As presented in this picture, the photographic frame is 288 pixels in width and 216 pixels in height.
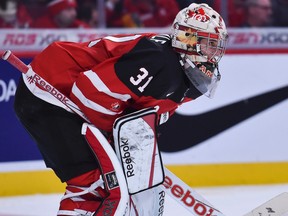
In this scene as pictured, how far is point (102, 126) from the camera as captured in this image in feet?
8.69

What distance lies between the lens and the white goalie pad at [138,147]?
252 cm

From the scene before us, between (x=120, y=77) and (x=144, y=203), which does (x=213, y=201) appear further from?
(x=120, y=77)

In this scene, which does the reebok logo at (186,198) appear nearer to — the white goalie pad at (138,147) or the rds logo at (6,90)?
the white goalie pad at (138,147)

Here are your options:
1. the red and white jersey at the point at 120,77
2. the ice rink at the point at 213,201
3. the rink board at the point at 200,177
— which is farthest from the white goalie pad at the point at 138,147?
the rink board at the point at 200,177

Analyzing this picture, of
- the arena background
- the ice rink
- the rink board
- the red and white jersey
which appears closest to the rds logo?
the arena background

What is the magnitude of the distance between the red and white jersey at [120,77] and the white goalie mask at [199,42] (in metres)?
0.04

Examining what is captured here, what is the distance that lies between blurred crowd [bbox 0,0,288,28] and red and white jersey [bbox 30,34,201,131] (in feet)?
7.11

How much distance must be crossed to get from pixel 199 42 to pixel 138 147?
0.41 m

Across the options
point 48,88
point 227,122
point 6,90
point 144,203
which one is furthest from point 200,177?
point 48,88

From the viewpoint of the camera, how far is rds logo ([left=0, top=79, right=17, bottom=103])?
14.1ft

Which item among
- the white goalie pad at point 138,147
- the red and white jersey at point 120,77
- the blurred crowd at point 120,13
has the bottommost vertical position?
the white goalie pad at point 138,147

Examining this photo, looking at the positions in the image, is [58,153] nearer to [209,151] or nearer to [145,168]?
[145,168]

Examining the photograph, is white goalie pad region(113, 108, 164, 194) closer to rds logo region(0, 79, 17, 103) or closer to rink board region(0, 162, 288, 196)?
rink board region(0, 162, 288, 196)

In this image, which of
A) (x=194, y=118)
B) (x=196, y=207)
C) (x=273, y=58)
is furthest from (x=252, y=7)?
(x=196, y=207)
